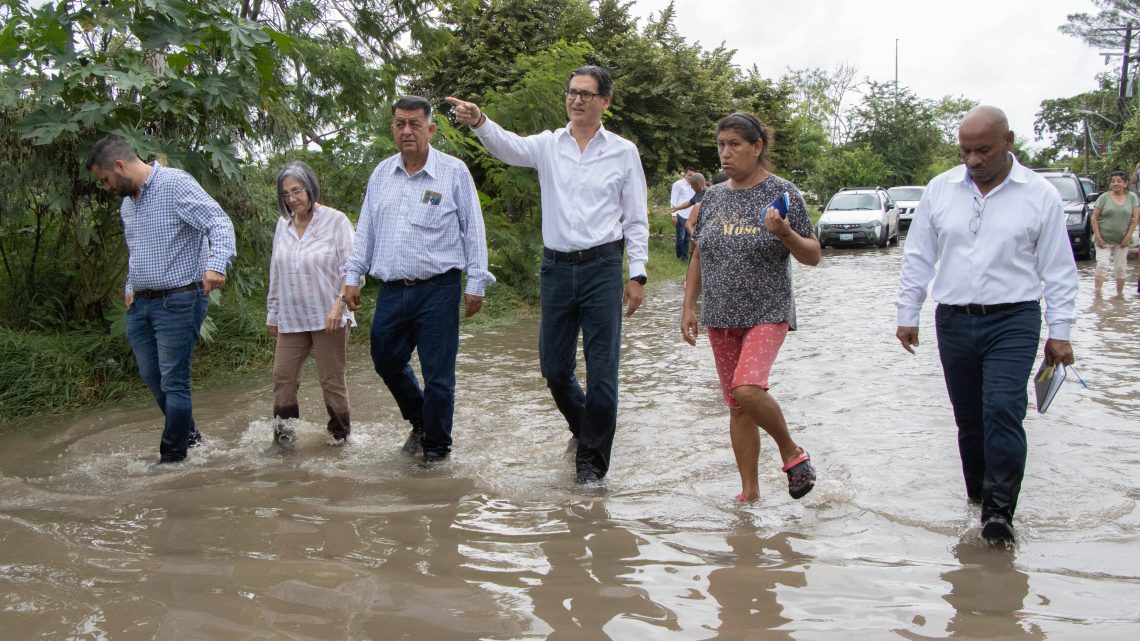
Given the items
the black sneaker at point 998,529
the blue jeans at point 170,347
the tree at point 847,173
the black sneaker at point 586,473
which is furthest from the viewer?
the tree at point 847,173

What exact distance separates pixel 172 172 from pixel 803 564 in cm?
397

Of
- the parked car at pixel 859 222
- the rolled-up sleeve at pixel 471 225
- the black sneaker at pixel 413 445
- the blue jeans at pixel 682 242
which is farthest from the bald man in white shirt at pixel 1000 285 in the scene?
the parked car at pixel 859 222

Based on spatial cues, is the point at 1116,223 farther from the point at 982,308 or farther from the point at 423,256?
the point at 423,256

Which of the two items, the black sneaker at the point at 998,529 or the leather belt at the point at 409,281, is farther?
the leather belt at the point at 409,281

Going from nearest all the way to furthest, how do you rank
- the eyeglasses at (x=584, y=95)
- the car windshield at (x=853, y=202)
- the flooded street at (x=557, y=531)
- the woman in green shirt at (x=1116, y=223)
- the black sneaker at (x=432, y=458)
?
the flooded street at (x=557, y=531)
the eyeglasses at (x=584, y=95)
the black sneaker at (x=432, y=458)
the woman in green shirt at (x=1116, y=223)
the car windshield at (x=853, y=202)

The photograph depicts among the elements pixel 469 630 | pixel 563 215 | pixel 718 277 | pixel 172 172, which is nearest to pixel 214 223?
pixel 172 172

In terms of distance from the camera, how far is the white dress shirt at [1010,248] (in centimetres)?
430

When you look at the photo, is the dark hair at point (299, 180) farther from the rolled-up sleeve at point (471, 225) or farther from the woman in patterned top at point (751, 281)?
the woman in patterned top at point (751, 281)

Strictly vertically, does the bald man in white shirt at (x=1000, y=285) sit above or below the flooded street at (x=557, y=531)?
above

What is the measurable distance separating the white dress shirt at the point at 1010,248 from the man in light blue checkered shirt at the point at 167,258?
12.1 feet

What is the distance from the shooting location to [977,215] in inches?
175

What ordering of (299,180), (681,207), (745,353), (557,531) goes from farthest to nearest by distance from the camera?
1. (681,207)
2. (299,180)
3. (745,353)
4. (557,531)

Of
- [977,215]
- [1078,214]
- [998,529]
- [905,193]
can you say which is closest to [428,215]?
[977,215]

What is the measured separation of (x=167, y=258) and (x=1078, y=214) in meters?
18.8
